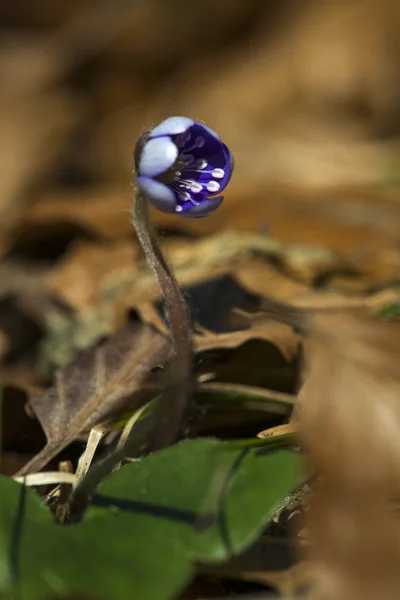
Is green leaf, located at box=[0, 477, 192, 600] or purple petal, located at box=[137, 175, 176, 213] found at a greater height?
purple petal, located at box=[137, 175, 176, 213]

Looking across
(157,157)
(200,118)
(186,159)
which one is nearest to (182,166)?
(186,159)

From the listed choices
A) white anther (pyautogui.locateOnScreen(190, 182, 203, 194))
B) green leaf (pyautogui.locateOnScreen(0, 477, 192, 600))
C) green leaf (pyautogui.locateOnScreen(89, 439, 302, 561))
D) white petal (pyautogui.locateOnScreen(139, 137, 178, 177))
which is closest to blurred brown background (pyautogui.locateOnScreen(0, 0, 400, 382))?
white anther (pyautogui.locateOnScreen(190, 182, 203, 194))

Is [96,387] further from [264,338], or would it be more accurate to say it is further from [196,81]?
[196,81]

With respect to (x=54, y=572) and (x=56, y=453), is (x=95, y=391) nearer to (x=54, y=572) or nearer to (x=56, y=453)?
(x=56, y=453)

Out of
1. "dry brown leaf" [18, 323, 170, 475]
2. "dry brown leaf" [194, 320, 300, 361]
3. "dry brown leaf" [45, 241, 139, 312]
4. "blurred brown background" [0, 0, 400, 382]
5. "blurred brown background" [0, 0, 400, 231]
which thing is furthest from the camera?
"blurred brown background" [0, 0, 400, 231]

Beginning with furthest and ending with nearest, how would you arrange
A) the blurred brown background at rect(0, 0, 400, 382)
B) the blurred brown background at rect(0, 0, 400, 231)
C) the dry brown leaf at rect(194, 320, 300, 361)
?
the blurred brown background at rect(0, 0, 400, 231) < the blurred brown background at rect(0, 0, 400, 382) < the dry brown leaf at rect(194, 320, 300, 361)

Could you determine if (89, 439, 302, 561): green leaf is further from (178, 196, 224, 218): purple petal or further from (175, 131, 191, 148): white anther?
(175, 131, 191, 148): white anther

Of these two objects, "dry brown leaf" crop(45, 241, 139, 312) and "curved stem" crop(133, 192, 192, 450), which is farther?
"dry brown leaf" crop(45, 241, 139, 312)
